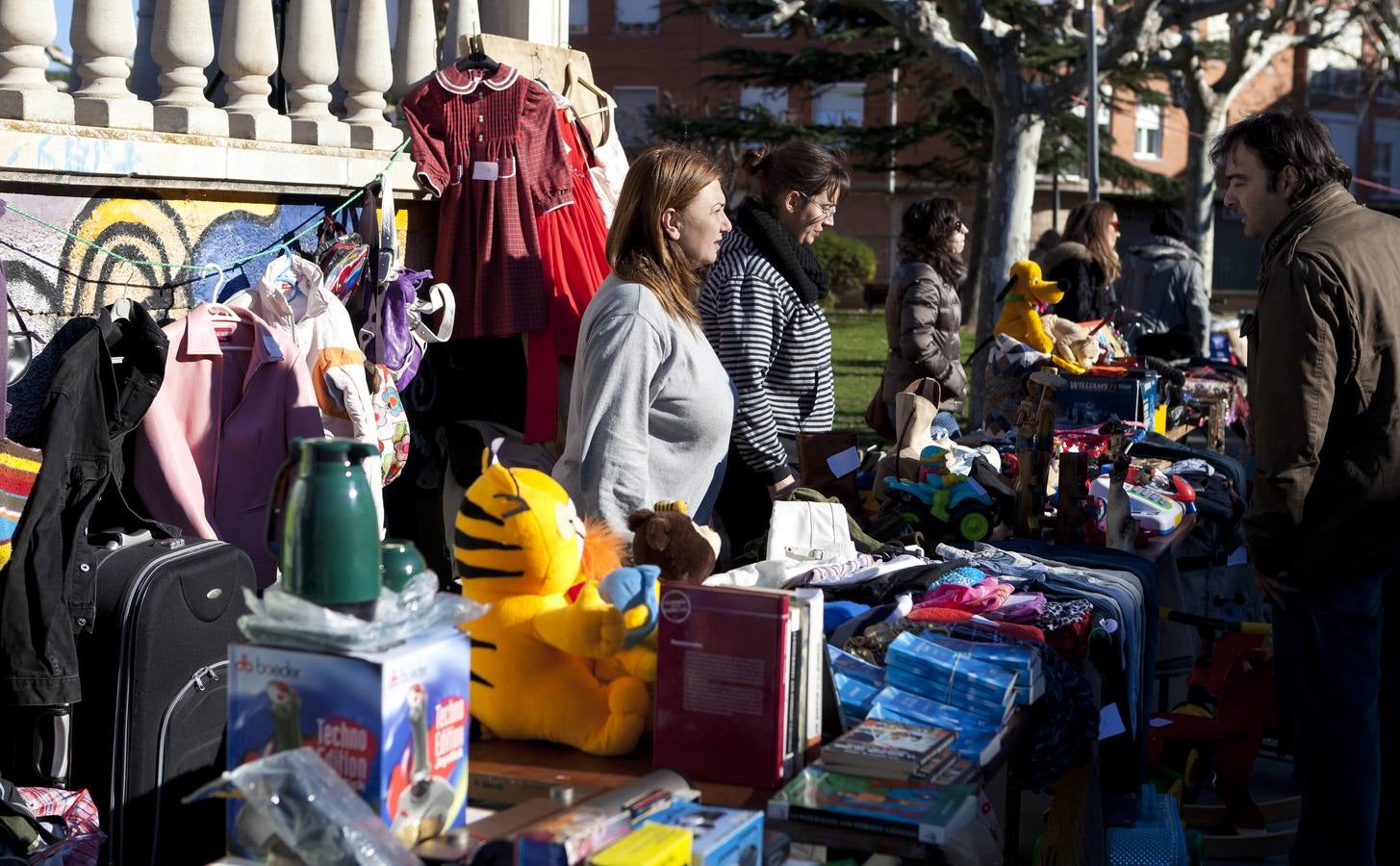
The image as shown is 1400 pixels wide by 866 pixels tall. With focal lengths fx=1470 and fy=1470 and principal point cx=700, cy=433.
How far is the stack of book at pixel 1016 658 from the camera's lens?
105 inches

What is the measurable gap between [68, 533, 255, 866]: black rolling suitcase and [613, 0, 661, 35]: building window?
1347 inches

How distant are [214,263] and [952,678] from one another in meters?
2.63

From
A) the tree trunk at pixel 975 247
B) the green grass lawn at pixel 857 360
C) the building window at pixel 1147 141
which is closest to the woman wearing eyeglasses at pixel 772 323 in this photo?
the green grass lawn at pixel 857 360

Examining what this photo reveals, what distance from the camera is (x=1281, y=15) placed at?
18.9m

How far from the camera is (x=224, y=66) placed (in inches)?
176

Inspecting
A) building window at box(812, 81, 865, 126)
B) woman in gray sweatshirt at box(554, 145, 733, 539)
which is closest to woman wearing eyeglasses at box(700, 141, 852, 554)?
woman in gray sweatshirt at box(554, 145, 733, 539)

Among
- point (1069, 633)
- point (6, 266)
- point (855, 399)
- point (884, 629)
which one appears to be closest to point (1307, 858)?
point (1069, 633)

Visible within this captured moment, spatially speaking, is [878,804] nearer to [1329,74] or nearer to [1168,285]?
[1168,285]

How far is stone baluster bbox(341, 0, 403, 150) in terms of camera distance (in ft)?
16.0

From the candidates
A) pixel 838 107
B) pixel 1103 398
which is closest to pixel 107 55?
pixel 1103 398

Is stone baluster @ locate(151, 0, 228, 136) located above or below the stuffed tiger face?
above

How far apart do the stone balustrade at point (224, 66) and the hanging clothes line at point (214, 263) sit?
98 millimetres

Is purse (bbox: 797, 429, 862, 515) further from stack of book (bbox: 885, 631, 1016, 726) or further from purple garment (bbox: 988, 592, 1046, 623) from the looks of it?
stack of book (bbox: 885, 631, 1016, 726)

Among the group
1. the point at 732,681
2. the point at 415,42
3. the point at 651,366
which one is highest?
the point at 415,42
